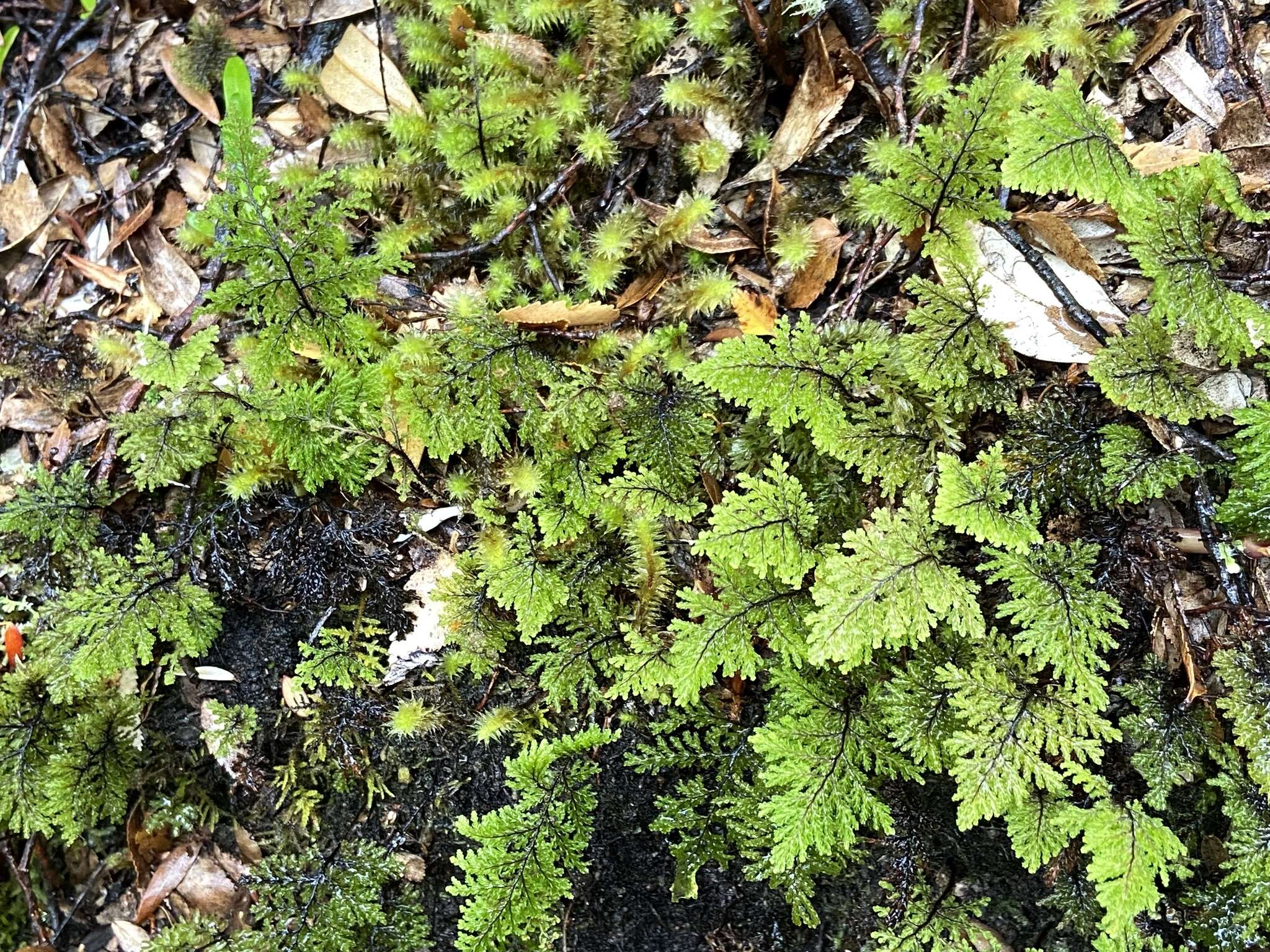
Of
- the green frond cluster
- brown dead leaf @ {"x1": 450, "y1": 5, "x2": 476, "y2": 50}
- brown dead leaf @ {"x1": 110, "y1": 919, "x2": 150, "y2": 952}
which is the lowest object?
brown dead leaf @ {"x1": 110, "y1": 919, "x2": 150, "y2": 952}

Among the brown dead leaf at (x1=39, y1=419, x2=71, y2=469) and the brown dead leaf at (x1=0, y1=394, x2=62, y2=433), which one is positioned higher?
the brown dead leaf at (x1=0, y1=394, x2=62, y2=433)

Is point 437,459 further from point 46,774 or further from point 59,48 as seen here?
point 59,48

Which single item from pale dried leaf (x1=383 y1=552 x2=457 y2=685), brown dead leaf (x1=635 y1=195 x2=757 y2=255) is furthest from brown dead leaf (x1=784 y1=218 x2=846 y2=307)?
pale dried leaf (x1=383 y1=552 x2=457 y2=685)

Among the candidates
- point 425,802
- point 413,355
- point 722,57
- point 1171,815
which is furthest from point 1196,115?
point 425,802

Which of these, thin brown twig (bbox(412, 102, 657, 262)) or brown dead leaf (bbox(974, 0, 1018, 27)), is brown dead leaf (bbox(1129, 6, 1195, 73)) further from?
thin brown twig (bbox(412, 102, 657, 262))

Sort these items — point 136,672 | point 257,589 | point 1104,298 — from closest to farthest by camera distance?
point 1104,298
point 257,589
point 136,672

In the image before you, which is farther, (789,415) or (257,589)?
(257,589)
